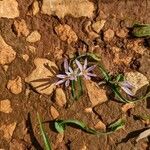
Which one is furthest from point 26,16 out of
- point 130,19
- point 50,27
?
point 130,19

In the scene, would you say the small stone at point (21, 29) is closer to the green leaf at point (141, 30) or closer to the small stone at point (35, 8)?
the small stone at point (35, 8)

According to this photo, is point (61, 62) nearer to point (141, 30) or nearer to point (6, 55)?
point (6, 55)

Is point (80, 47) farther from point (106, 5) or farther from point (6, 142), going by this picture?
point (6, 142)

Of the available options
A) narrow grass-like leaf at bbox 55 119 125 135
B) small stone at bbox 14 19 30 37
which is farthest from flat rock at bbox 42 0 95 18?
narrow grass-like leaf at bbox 55 119 125 135

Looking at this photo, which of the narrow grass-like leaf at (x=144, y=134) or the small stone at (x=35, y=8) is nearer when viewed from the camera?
the narrow grass-like leaf at (x=144, y=134)

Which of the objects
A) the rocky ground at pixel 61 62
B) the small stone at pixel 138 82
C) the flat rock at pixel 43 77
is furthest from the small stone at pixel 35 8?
the small stone at pixel 138 82

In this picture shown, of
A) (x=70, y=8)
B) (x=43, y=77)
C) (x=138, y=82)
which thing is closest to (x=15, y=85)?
(x=43, y=77)
